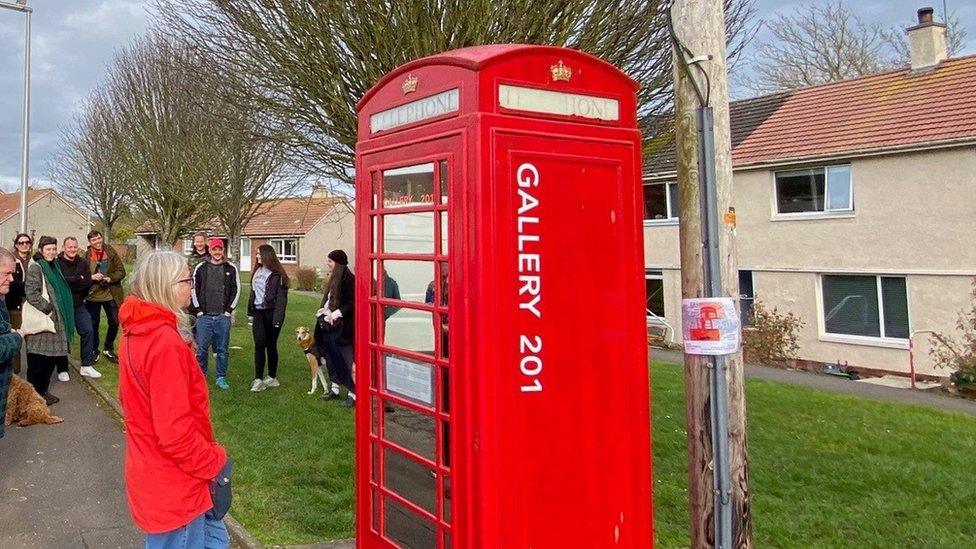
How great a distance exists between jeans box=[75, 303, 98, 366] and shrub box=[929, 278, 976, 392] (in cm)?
1532

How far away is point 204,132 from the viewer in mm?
17219

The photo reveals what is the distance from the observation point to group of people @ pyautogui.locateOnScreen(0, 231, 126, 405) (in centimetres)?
790

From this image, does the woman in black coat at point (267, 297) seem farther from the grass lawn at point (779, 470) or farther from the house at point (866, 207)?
the house at point (866, 207)

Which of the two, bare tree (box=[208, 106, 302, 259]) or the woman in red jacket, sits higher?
bare tree (box=[208, 106, 302, 259])

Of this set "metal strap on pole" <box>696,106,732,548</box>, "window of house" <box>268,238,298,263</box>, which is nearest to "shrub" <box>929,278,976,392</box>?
"metal strap on pole" <box>696,106,732,548</box>

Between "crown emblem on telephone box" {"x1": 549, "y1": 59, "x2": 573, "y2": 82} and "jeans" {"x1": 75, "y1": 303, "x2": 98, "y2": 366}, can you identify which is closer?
"crown emblem on telephone box" {"x1": 549, "y1": 59, "x2": 573, "y2": 82}

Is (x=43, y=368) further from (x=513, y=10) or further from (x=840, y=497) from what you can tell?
(x=840, y=497)

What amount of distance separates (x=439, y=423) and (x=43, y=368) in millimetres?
6847

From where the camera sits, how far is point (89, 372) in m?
9.62

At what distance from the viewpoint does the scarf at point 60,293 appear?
838 cm

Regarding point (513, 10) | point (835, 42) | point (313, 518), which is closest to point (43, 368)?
point (313, 518)

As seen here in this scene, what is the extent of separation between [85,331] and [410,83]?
860 cm

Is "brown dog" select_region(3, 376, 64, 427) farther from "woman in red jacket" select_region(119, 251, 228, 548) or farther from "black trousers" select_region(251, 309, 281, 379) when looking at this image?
"woman in red jacket" select_region(119, 251, 228, 548)

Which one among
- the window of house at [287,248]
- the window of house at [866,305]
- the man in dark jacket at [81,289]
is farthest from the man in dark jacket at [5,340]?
the window of house at [287,248]
